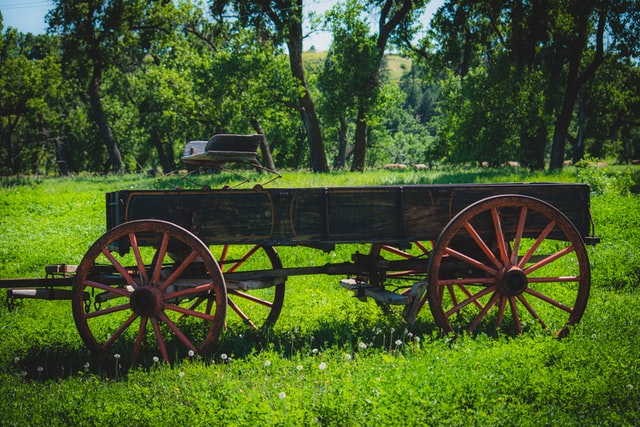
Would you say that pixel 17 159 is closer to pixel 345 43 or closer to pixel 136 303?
pixel 345 43

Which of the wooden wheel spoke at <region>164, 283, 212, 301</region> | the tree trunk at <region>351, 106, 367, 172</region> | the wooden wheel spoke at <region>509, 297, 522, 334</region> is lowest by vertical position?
the wooden wheel spoke at <region>509, 297, 522, 334</region>

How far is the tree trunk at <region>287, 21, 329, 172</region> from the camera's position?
22031 mm

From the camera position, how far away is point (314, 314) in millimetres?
6918

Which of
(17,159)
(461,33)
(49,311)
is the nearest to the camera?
(49,311)

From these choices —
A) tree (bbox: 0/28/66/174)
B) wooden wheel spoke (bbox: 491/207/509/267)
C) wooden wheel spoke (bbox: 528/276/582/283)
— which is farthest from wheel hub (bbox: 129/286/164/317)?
tree (bbox: 0/28/66/174)

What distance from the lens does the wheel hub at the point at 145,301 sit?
504 centimetres

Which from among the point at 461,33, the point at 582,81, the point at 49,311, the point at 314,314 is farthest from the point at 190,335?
the point at 461,33

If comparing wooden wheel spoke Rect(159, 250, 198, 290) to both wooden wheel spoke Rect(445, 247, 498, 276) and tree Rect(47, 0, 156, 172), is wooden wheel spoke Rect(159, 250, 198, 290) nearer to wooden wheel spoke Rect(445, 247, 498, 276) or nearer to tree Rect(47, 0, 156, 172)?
wooden wheel spoke Rect(445, 247, 498, 276)

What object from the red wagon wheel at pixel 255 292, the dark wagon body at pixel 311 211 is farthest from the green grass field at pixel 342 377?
the dark wagon body at pixel 311 211

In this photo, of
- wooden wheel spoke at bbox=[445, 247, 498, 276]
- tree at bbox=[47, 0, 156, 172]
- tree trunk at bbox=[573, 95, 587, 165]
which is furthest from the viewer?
tree trunk at bbox=[573, 95, 587, 165]

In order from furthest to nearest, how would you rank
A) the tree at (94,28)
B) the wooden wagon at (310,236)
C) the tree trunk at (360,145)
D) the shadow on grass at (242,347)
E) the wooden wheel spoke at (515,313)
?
the tree at (94,28), the tree trunk at (360,145), the wooden wheel spoke at (515,313), the shadow on grass at (242,347), the wooden wagon at (310,236)

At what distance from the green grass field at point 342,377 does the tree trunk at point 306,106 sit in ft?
51.2

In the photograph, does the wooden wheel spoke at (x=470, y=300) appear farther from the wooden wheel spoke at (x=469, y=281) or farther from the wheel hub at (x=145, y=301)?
the wheel hub at (x=145, y=301)

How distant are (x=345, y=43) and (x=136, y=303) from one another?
65.4 ft
